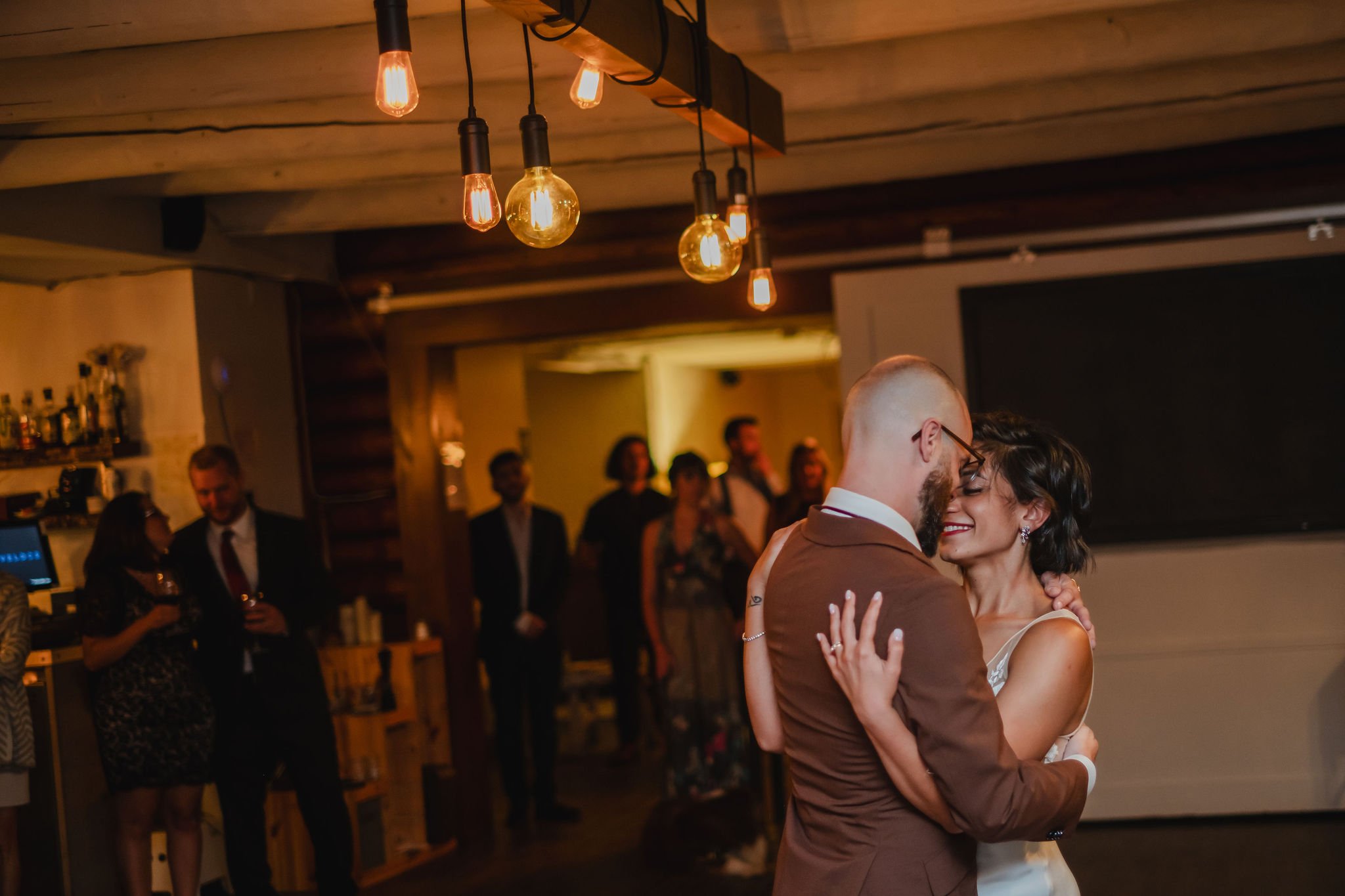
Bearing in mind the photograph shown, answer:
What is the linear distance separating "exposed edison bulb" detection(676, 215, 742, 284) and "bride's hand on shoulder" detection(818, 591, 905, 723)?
4.51 feet

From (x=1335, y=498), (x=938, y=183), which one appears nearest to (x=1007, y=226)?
(x=938, y=183)

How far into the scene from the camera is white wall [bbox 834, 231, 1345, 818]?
557 centimetres

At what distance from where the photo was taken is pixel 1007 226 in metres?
6.06

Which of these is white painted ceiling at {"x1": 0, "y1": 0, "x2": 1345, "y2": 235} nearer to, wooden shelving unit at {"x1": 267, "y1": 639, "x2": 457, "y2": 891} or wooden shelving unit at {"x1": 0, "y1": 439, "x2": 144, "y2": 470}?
wooden shelving unit at {"x1": 0, "y1": 439, "x2": 144, "y2": 470}

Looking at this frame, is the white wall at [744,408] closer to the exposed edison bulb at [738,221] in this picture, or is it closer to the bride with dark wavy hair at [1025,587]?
the exposed edison bulb at [738,221]

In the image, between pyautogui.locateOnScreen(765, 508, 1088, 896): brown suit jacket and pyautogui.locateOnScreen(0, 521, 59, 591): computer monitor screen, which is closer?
pyautogui.locateOnScreen(765, 508, 1088, 896): brown suit jacket

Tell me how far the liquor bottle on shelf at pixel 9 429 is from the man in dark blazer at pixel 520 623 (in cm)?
230

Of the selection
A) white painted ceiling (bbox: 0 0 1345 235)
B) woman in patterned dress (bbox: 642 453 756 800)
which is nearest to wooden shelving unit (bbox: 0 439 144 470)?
white painted ceiling (bbox: 0 0 1345 235)

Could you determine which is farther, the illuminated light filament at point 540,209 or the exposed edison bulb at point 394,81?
the illuminated light filament at point 540,209

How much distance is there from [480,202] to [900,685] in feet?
3.84

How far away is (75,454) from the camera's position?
5.86 meters

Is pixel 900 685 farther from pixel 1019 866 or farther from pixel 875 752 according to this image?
pixel 1019 866

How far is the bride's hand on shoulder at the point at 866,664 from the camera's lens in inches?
74.1

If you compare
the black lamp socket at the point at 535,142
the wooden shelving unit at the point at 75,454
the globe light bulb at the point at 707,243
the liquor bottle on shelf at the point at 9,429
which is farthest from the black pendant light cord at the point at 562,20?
the liquor bottle on shelf at the point at 9,429
